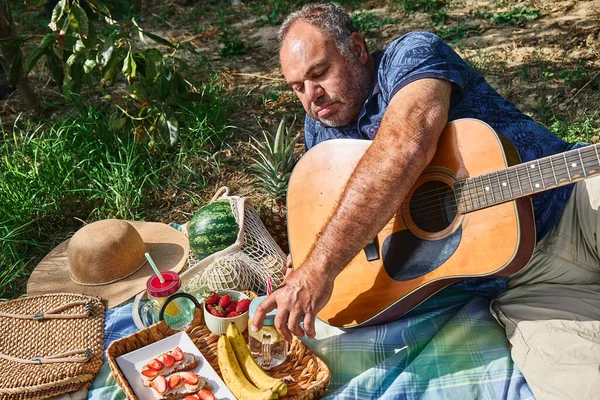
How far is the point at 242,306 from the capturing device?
3049 mm

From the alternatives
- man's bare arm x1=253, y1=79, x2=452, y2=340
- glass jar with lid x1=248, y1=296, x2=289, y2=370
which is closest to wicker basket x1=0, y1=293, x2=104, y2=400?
glass jar with lid x1=248, y1=296, x2=289, y2=370

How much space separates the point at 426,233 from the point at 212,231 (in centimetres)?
151

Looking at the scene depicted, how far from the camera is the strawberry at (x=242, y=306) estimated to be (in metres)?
3.03

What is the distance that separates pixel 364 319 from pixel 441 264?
1.66 feet

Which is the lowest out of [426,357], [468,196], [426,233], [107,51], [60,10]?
[426,357]

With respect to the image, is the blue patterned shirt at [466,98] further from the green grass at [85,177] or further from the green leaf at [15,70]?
the green leaf at [15,70]

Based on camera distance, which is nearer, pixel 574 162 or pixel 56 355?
pixel 574 162

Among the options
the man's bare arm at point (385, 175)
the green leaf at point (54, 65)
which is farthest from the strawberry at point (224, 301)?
the green leaf at point (54, 65)

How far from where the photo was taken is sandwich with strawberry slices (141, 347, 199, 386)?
9.05 ft

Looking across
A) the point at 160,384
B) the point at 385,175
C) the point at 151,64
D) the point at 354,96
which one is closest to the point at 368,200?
the point at 385,175

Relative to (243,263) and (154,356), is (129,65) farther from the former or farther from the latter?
(154,356)

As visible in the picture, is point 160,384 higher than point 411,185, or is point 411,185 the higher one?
point 411,185

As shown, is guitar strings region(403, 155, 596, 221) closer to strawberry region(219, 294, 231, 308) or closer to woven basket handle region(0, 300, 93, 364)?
strawberry region(219, 294, 231, 308)

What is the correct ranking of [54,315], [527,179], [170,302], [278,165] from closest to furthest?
[527,179]
[170,302]
[54,315]
[278,165]
